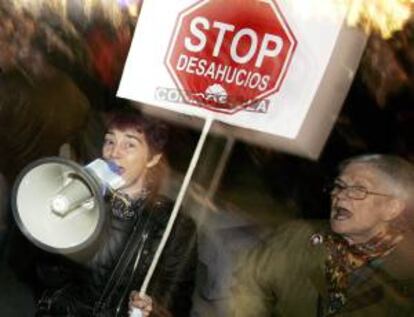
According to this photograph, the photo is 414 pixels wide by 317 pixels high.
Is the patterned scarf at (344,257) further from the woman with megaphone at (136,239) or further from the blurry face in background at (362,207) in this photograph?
the woman with megaphone at (136,239)

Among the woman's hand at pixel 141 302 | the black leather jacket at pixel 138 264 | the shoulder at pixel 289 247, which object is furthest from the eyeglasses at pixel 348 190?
the woman's hand at pixel 141 302

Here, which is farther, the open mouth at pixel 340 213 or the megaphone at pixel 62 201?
the megaphone at pixel 62 201

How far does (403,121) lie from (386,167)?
17 centimetres

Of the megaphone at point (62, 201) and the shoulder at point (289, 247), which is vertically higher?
the shoulder at point (289, 247)

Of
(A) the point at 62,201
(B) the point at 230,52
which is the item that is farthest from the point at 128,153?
(B) the point at 230,52

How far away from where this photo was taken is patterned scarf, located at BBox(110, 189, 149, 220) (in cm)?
270

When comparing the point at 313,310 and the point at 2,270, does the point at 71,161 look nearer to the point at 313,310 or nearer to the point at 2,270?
the point at 2,270

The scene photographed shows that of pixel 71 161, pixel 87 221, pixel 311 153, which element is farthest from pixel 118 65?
pixel 311 153

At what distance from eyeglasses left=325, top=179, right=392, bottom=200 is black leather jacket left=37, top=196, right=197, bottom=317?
1.91 ft

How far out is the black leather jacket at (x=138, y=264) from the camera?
106 inches

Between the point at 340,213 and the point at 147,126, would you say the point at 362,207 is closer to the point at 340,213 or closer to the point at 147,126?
the point at 340,213

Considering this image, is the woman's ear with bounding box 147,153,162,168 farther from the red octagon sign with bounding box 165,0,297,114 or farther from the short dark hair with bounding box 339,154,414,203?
the short dark hair with bounding box 339,154,414,203

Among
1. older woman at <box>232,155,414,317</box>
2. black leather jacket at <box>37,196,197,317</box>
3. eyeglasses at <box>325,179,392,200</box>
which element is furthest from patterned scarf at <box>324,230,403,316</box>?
black leather jacket at <box>37,196,197,317</box>

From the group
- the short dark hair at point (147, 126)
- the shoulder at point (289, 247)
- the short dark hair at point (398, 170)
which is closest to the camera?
the short dark hair at point (398, 170)
